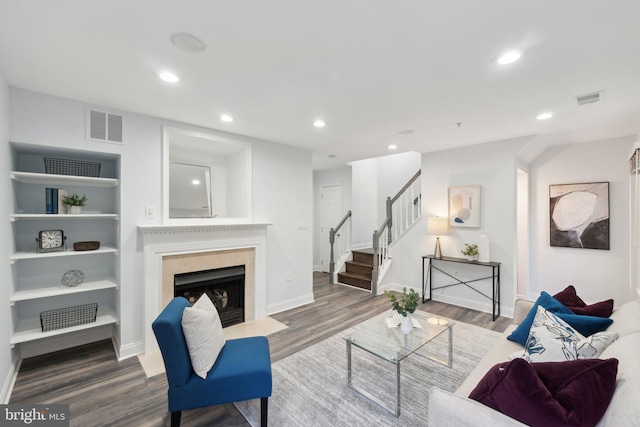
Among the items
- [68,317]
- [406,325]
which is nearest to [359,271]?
[406,325]

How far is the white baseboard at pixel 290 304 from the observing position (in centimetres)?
408

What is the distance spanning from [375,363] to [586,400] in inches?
73.0

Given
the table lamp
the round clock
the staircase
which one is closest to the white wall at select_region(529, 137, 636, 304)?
the table lamp

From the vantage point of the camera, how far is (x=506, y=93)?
244cm

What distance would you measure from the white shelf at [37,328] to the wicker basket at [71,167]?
147 cm

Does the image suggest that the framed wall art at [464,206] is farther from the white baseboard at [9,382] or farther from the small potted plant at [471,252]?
the white baseboard at [9,382]

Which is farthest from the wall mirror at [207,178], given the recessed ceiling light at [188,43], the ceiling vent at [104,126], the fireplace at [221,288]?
the recessed ceiling light at [188,43]

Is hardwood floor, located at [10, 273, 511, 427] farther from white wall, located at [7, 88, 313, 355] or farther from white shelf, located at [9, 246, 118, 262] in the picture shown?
white shelf, located at [9, 246, 118, 262]

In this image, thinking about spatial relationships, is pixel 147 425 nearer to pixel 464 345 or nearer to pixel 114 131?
pixel 114 131

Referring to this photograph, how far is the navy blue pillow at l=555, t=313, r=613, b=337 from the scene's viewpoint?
5.99ft

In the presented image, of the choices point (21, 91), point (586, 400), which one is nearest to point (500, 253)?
point (586, 400)

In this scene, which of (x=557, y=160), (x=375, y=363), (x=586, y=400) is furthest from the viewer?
(x=557, y=160)

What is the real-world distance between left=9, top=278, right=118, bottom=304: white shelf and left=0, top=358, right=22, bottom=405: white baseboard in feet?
1.91

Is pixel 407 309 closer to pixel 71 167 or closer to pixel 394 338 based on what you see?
pixel 394 338
